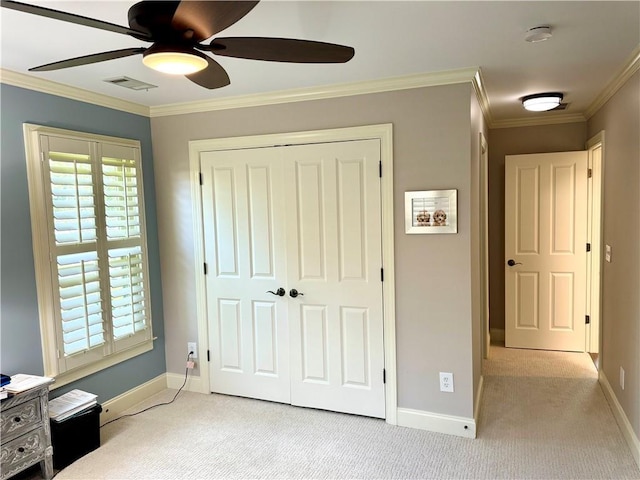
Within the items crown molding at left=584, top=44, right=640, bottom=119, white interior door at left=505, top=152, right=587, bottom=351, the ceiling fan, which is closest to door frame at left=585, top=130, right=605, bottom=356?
white interior door at left=505, top=152, right=587, bottom=351

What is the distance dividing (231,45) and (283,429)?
253cm

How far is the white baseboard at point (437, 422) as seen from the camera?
2969 mm

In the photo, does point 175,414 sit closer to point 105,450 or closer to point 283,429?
point 105,450

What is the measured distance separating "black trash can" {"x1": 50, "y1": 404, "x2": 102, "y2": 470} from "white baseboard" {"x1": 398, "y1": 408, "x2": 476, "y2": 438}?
204cm

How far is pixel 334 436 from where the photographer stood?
3.01 meters

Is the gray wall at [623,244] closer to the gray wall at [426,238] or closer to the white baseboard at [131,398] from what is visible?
the gray wall at [426,238]

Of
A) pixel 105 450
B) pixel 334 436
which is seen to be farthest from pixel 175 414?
pixel 334 436

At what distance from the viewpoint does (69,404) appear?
281 centimetres

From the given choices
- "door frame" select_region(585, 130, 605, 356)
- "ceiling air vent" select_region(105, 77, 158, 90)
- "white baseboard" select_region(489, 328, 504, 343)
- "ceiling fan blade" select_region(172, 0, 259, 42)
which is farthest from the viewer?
"white baseboard" select_region(489, 328, 504, 343)

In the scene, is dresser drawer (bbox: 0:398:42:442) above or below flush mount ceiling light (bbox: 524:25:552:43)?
below

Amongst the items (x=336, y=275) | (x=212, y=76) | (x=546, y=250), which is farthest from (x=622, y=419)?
(x=212, y=76)

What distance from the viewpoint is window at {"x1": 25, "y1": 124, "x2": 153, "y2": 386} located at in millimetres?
2811

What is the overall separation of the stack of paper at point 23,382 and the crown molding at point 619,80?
3843 millimetres

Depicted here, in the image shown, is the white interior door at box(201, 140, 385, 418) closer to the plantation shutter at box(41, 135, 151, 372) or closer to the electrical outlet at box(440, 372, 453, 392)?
the electrical outlet at box(440, 372, 453, 392)
